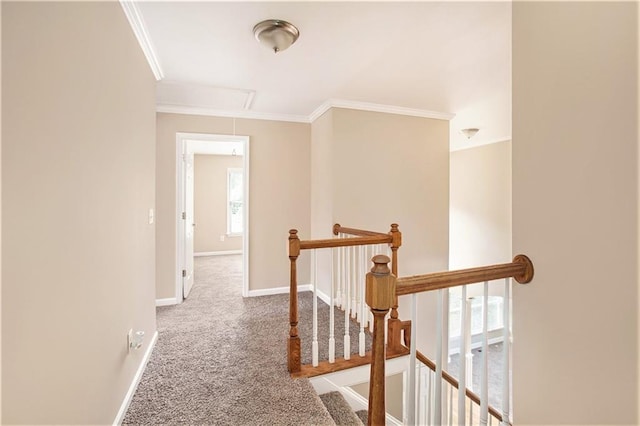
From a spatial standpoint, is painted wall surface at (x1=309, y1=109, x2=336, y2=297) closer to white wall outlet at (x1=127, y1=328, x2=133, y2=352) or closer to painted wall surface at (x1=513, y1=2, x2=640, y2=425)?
white wall outlet at (x1=127, y1=328, x2=133, y2=352)

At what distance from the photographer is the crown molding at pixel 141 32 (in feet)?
5.50

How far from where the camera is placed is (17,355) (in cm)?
89

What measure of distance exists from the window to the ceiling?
343 centimetres

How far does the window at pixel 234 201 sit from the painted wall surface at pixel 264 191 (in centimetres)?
338

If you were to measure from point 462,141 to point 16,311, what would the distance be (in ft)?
18.9

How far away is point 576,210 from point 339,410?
1.75 m

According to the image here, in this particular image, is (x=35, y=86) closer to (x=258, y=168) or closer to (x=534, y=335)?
(x=534, y=335)

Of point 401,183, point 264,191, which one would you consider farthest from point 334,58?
point 264,191

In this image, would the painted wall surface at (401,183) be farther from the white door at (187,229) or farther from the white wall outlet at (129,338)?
the white wall outlet at (129,338)

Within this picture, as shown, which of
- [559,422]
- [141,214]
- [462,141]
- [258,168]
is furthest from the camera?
[462,141]

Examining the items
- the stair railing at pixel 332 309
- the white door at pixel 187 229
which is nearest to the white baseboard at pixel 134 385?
the stair railing at pixel 332 309

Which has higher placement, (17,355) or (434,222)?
(434,222)

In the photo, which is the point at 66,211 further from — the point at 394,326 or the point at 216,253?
the point at 216,253

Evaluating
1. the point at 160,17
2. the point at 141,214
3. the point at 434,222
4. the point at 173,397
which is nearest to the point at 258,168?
the point at 141,214
